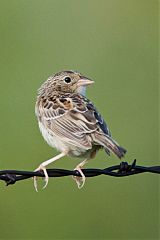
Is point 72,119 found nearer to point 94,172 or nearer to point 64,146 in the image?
point 64,146

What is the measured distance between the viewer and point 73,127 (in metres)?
8.27

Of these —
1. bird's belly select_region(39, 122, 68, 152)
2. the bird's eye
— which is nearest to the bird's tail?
bird's belly select_region(39, 122, 68, 152)

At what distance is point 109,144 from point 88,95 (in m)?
5.65

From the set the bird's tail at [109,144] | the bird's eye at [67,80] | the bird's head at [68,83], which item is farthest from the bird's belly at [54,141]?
the bird's eye at [67,80]

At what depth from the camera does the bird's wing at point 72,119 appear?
815 centimetres

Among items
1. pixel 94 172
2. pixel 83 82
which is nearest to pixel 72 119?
pixel 83 82

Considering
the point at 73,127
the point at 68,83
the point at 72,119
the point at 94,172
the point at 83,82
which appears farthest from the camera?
the point at 68,83

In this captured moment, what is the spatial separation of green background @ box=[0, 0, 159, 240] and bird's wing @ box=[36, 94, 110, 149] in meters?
2.37

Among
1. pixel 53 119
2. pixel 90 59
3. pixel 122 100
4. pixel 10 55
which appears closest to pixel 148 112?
pixel 122 100

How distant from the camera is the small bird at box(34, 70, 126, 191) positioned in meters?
8.05

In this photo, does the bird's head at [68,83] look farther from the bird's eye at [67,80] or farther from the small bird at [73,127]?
the small bird at [73,127]

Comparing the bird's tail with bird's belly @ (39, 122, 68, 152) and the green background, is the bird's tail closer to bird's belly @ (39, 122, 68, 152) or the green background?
bird's belly @ (39, 122, 68, 152)

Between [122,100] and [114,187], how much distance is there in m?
2.29

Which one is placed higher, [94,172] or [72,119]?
[72,119]
